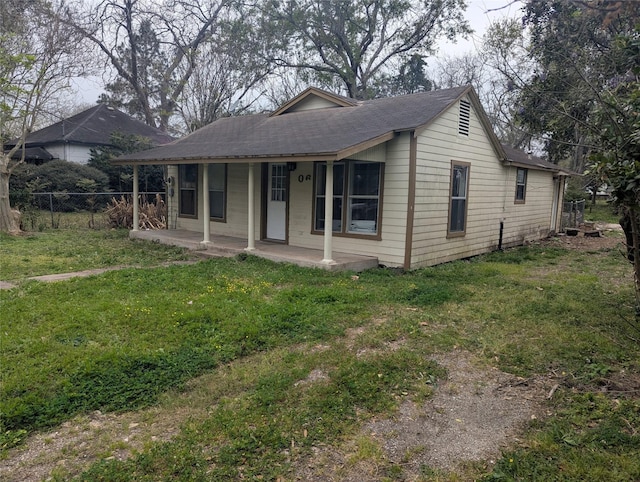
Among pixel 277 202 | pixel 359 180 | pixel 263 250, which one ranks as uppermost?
pixel 359 180

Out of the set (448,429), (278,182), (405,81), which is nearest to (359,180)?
(278,182)

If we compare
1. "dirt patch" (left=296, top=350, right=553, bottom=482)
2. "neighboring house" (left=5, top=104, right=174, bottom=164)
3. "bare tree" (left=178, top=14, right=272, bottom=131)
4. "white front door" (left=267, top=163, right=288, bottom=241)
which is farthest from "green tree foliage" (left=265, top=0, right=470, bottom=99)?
"dirt patch" (left=296, top=350, right=553, bottom=482)

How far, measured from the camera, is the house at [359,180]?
871 cm

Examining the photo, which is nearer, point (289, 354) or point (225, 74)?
point (289, 354)

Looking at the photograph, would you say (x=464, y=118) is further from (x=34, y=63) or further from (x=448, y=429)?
(x=34, y=63)

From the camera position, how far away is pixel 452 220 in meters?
10.2

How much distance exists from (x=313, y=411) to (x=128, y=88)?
31952 mm

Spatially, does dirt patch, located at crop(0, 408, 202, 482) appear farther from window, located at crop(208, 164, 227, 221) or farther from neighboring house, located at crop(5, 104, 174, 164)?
neighboring house, located at crop(5, 104, 174, 164)

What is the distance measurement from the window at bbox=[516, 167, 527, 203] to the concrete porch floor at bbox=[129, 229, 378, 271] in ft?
21.3

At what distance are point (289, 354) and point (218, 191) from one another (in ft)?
28.2

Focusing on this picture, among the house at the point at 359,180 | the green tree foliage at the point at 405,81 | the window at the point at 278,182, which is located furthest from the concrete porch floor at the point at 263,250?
the green tree foliage at the point at 405,81

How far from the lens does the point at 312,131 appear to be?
10.0 metres

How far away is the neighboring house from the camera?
2209 centimetres

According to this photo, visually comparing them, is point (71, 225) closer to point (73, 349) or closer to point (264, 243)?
point (264, 243)
